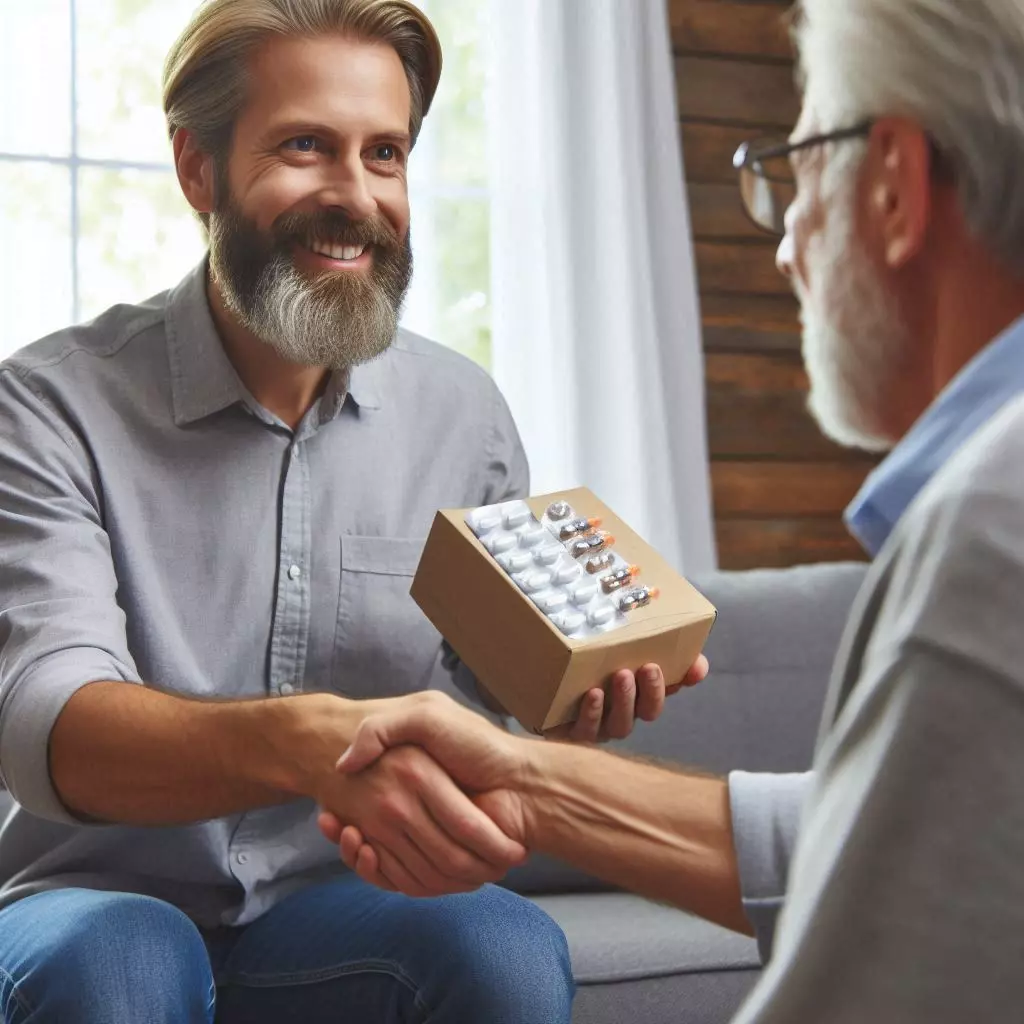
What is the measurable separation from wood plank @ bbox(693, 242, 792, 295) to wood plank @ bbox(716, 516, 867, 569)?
526mm

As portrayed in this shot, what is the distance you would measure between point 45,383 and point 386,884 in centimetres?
66

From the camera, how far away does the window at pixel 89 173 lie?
105 inches

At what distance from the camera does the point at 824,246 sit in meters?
1.05

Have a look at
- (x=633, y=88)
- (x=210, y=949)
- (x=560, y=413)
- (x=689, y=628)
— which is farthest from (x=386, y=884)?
(x=633, y=88)

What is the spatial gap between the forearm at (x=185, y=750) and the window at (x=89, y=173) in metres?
1.44

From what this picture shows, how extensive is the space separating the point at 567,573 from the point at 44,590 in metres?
0.53

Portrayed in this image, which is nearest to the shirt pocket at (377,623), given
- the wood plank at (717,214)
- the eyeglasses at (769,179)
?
the eyeglasses at (769,179)

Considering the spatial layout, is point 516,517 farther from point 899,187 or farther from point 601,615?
point 899,187

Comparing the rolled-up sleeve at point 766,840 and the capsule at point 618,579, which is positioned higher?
the capsule at point 618,579

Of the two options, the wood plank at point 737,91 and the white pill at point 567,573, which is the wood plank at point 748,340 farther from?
the white pill at point 567,573

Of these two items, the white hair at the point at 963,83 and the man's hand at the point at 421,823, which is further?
the man's hand at the point at 421,823

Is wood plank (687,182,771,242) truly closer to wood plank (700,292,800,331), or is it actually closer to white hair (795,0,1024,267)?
wood plank (700,292,800,331)

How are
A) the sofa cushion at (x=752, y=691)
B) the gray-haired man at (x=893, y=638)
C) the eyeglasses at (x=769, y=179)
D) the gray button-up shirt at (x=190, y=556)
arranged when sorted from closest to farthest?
the gray-haired man at (x=893, y=638)
the eyeglasses at (x=769, y=179)
the gray button-up shirt at (x=190, y=556)
the sofa cushion at (x=752, y=691)

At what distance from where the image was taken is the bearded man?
132 centimetres
